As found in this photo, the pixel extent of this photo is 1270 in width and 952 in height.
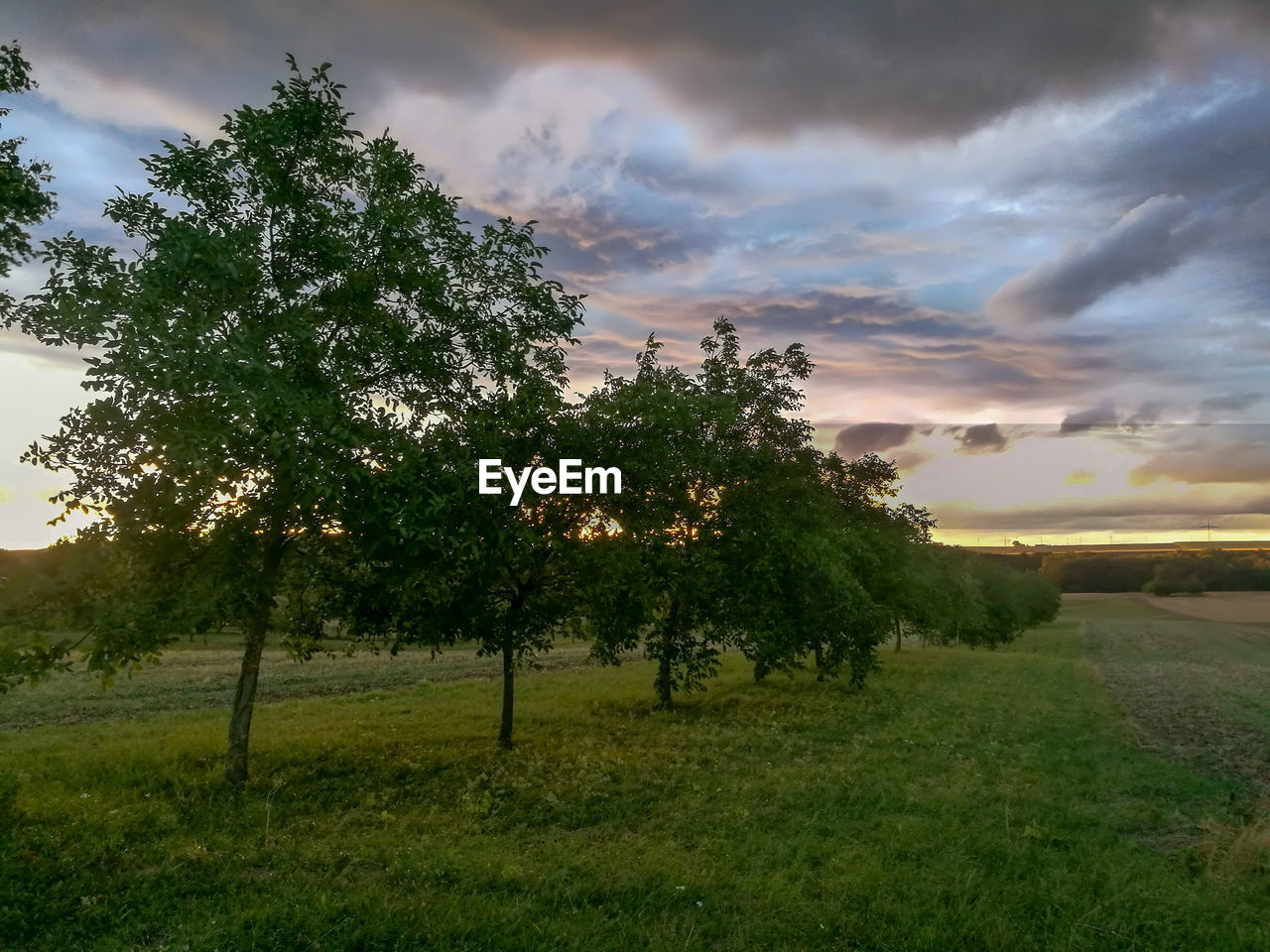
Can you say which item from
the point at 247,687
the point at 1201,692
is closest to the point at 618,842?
the point at 247,687

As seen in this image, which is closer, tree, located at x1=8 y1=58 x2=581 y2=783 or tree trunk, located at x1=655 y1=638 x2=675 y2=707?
tree, located at x1=8 y1=58 x2=581 y2=783

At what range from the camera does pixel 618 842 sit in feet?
36.7

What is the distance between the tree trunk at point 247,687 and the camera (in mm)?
13891

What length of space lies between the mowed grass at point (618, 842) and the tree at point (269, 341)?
2.80m

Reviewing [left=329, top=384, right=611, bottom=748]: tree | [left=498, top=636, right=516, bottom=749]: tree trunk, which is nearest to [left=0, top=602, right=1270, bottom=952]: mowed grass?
[left=498, top=636, right=516, bottom=749]: tree trunk

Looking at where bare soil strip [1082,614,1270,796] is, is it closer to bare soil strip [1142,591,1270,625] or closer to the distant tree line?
bare soil strip [1142,591,1270,625]

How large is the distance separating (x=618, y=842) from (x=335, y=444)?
721 centimetres

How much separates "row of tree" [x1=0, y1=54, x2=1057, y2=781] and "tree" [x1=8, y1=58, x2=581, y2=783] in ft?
0.17

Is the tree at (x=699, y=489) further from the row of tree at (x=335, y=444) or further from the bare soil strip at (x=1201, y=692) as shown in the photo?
the bare soil strip at (x=1201, y=692)

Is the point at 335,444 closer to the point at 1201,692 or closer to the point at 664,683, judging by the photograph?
the point at 664,683

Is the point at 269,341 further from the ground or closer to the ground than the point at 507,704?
further from the ground

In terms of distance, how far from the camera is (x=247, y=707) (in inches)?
561

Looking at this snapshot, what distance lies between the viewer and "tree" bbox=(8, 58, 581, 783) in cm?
1121

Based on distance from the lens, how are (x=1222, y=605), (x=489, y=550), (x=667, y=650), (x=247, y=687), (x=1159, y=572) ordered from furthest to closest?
(x=1159, y=572)
(x=1222, y=605)
(x=667, y=650)
(x=489, y=550)
(x=247, y=687)
